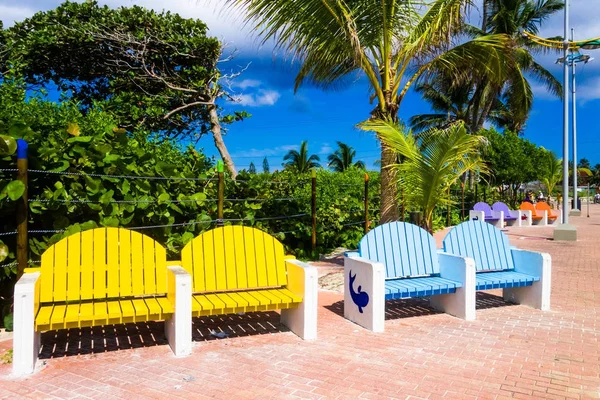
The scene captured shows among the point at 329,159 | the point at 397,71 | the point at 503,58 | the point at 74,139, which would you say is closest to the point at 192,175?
the point at 74,139

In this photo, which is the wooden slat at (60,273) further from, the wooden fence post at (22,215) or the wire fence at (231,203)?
the wire fence at (231,203)

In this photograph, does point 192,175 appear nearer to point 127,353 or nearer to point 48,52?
point 127,353

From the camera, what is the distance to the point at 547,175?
31.1m

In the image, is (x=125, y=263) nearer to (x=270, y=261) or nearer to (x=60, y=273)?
(x=60, y=273)

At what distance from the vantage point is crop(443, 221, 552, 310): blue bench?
6.02m

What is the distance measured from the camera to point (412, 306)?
20.6ft

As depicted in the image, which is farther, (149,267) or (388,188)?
(388,188)

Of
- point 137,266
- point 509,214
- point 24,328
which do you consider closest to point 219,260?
point 137,266

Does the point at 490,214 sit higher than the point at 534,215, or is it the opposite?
the point at 490,214

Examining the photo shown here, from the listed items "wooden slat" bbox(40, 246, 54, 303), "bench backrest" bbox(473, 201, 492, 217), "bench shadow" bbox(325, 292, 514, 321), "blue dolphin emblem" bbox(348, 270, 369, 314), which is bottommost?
"bench shadow" bbox(325, 292, 514, 321)

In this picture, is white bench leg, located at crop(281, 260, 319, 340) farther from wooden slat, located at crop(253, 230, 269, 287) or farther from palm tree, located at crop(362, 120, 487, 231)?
palm tree, located at crop(362, 120, 487, 231)

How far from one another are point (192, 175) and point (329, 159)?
142ft

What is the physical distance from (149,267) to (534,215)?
814 inches

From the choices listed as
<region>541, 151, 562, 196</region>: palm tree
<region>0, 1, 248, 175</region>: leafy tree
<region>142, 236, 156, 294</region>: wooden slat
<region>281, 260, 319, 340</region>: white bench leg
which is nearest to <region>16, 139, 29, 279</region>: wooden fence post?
<region>142, 236, 156, 294</region>: wooden slat
